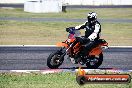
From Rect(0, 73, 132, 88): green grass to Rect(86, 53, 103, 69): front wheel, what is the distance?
1.73 m

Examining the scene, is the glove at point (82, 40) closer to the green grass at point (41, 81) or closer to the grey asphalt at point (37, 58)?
the grey asphalt at point (37, 58)

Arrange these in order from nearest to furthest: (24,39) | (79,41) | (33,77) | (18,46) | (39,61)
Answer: (33,77) < (79,41) < (39,61) < (18,46) < (24,39)

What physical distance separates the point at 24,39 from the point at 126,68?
9.63 meters

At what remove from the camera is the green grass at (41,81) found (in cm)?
991

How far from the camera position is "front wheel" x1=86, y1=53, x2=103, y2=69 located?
1322cm

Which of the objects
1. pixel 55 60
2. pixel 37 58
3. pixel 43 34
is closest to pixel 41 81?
pixel 55 60

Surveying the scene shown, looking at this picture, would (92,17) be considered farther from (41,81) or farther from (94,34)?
(41,81)

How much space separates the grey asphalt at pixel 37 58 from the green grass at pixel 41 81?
6.13 ft

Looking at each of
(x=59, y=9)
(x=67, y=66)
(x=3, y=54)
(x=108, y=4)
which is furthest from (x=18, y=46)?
(x=108, y=4)

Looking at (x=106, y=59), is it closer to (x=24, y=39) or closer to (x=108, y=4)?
(x=24, y=39)

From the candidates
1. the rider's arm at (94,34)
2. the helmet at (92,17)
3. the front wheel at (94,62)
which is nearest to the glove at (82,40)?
the rider's arm at (94,34)

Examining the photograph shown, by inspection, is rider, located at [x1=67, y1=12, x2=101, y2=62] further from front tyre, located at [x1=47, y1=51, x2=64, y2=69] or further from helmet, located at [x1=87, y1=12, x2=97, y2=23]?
front tyre, located at [x1=47, y1=51, x2=64, y2=69]

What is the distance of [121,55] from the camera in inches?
639

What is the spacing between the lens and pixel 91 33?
507 inches
